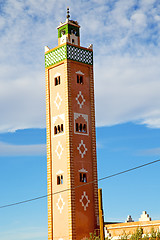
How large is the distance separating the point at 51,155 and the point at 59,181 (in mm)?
3200

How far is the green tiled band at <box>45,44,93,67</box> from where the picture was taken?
5059 cm

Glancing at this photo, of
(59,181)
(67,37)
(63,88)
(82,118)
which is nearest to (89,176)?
(59,181)

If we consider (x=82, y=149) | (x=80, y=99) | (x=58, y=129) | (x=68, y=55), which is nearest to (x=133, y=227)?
(x=82, y=149)

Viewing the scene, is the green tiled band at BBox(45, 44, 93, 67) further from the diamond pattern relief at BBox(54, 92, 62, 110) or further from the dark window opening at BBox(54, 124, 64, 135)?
the dark window opening at BBox(54, 124, 64, 135)

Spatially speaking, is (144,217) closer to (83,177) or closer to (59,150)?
(83,177)

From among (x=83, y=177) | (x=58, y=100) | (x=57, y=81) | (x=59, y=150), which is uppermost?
(x=57, y=81)

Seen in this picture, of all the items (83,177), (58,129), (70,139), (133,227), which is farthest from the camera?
(58,129)

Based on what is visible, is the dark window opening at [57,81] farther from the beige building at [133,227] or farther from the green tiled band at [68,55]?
the beige building at [133,227]

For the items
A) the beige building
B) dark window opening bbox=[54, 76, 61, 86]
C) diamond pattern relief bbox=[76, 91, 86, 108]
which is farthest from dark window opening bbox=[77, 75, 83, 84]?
the beige building

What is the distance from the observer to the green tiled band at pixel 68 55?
5059 cm

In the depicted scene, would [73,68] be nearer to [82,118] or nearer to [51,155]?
[82,118]

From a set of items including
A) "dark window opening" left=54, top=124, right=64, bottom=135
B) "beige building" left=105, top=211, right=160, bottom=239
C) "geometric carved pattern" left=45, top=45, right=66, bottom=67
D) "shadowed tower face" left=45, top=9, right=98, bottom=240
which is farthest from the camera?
"geometric carved pattern" left=45, top=45, right=66, bottom=67

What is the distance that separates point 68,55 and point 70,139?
31.6 ft

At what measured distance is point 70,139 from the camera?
4803 cm
